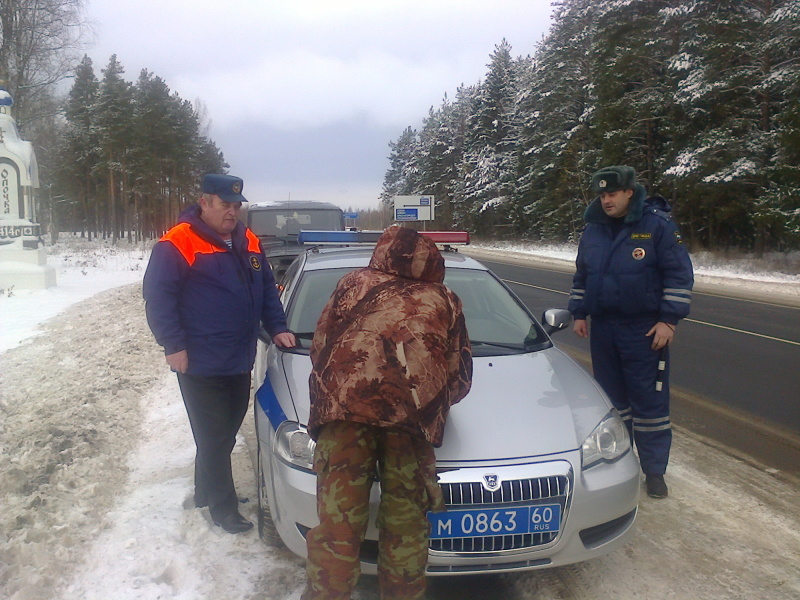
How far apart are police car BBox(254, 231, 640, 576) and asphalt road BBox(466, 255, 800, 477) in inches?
87.4

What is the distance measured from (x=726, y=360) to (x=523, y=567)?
6.34 m

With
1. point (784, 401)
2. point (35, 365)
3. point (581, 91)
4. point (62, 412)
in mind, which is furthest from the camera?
point (581, 91)

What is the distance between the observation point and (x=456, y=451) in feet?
9.09

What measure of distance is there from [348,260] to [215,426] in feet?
5.71

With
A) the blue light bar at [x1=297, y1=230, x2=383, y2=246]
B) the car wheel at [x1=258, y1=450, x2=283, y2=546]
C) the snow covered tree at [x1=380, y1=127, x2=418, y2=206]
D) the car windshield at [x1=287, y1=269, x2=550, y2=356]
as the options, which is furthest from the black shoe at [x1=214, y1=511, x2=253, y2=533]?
the snow covered tree at [x1=380, y1=127, x2=418, y2=206]

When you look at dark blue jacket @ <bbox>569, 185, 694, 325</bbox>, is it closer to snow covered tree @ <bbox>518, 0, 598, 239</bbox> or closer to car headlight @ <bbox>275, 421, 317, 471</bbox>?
car headlight @ <bbox>275, 421, 317, 471</bbox>

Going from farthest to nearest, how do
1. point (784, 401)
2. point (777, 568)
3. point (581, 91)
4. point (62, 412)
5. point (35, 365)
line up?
point (581, 91), point (35, 365), point (784, 401), point (62, 412), point (777, 568)

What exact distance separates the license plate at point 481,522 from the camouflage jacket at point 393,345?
0.43 metres

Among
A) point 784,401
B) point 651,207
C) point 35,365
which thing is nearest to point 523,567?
point 651,207

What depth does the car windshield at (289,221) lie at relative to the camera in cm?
1146

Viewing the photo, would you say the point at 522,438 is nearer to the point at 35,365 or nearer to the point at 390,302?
the point at 390,302

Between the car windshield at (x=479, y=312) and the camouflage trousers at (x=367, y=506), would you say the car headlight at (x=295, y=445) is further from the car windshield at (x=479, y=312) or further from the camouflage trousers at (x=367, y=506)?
the car windshield at (x=479, y=312)

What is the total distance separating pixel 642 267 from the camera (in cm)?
395

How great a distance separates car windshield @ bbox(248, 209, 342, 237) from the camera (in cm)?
1146
